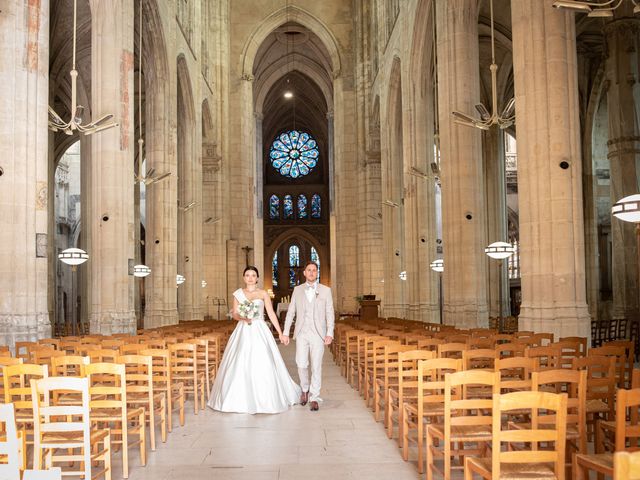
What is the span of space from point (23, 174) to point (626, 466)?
1178 cm

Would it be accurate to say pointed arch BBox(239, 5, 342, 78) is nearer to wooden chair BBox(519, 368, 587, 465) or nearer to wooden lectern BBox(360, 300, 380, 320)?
wooden lectern BBox(360, 300, 380, 320)

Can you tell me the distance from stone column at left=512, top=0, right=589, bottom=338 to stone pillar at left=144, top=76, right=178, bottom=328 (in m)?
13.2

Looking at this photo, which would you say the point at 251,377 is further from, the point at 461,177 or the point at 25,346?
the point at 461,177

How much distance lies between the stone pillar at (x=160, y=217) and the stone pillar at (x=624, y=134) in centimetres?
1424

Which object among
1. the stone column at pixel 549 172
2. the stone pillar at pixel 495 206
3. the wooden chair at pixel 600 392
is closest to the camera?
the wooden chair at pixel 600 392

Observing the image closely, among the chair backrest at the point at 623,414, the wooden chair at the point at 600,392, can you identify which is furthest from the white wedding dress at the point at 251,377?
the chair backrest at the point at 623,414

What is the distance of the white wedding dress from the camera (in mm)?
8812

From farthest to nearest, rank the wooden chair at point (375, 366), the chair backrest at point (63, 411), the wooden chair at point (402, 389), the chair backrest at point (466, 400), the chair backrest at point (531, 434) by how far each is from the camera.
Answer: the wooden chair at point (375, 366) < the wooden chair at point (402, 389) < the chair backrest at point (63, 411) < the chair backrest at point (466, 400) < the chair backrest at point (531, 434)

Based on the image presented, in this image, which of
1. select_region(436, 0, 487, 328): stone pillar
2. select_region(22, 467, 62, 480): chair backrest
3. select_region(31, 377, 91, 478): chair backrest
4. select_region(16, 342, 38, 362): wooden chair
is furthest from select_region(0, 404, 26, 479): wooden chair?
select_region(436, 0, 487, 328): stone pillar

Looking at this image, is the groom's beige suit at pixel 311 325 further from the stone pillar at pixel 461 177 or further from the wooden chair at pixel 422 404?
the stone pillar at pixel 461 177

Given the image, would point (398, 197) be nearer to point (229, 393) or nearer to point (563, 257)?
point (563, 257)

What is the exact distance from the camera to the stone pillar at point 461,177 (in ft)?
54.6

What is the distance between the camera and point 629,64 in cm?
1952

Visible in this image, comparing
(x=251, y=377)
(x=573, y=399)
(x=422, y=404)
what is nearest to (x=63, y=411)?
(x=422, y=404)
